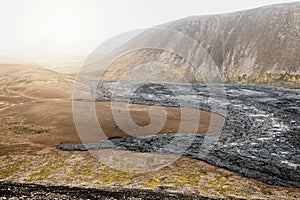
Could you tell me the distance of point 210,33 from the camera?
12731 cm

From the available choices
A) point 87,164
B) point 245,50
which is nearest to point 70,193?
point 87,164

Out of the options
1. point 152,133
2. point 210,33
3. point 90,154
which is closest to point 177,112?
point 152,133

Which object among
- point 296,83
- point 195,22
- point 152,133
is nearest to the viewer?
point 152,133

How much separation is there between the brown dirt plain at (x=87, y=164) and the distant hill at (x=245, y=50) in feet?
184

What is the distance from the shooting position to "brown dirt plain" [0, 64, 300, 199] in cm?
2197

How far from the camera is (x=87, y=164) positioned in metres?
27.0

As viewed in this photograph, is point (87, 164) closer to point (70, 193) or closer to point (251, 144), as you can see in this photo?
point (70, 193)

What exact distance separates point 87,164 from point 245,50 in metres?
95.5

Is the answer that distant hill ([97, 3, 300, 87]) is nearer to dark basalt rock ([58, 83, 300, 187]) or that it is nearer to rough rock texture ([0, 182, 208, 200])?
dark basalt rock ([58, 83, 300, 187])

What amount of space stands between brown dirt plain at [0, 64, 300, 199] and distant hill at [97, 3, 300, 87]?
55969mm

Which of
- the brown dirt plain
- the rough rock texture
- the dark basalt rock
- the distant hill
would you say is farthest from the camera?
the distant hill

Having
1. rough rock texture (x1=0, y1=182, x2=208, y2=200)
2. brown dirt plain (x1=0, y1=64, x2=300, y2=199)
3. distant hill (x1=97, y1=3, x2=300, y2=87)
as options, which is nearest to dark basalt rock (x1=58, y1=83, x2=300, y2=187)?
brown dirt plain (x1=0, y1=64, x2=300, y2=199)

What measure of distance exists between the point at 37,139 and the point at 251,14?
12069cm

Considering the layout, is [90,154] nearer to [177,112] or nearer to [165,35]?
[177,112]
